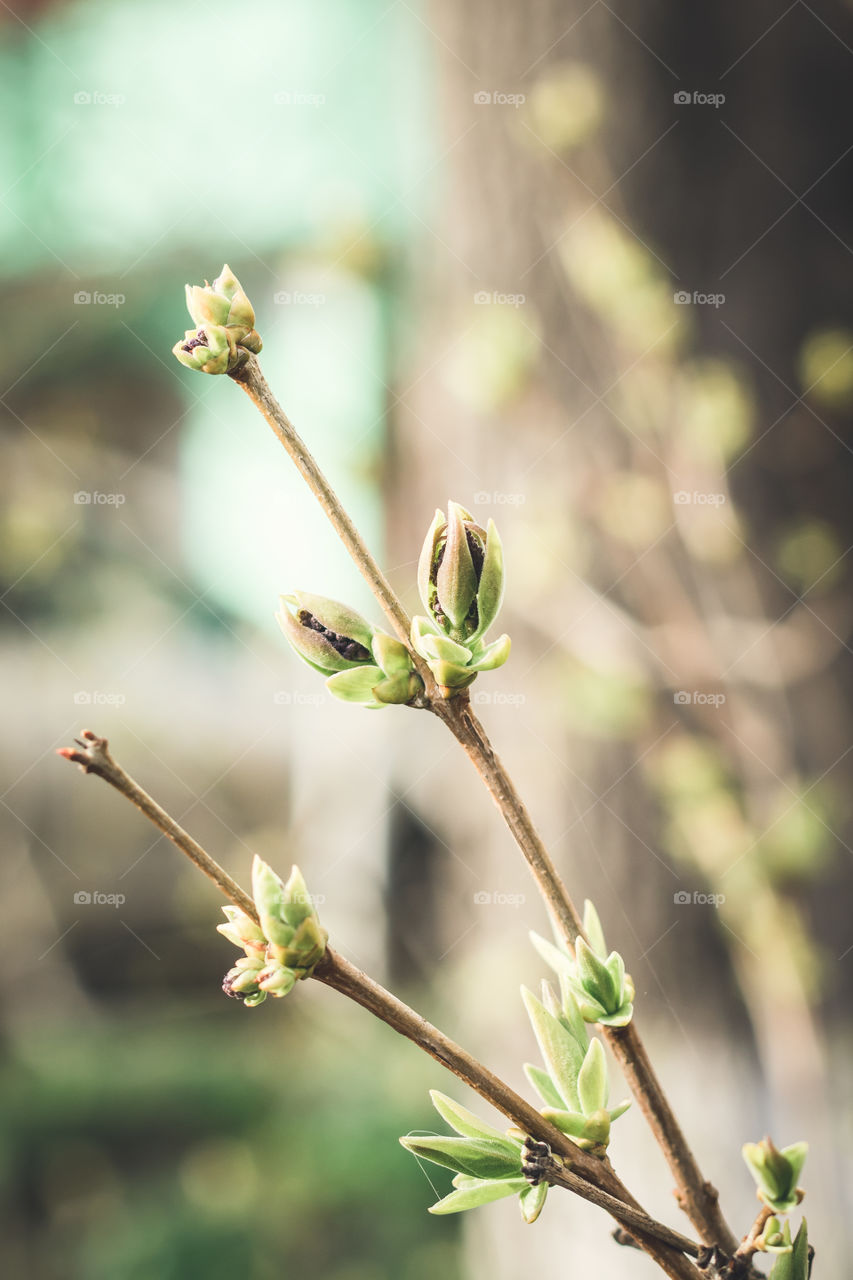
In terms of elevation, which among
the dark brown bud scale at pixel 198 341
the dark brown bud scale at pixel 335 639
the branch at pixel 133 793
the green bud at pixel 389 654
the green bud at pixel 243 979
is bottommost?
the green bud at pixel 243 979

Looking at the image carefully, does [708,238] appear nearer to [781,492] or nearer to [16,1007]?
[781,492]

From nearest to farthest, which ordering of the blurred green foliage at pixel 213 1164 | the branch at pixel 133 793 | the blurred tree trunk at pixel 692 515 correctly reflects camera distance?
the branch at pixel 133 793 < the blurred tree trunk at pixel 692 515 < the blurred green foliage at pixel 213 1164

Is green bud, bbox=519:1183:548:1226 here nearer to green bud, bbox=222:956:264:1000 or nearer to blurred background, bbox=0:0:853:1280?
green bud, bbox=222:956:264:1000

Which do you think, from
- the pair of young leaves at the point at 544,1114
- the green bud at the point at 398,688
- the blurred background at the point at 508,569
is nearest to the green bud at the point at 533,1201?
the pair of young leaves at the point at 544,1114

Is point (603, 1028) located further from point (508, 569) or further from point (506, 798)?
point (508, 569)

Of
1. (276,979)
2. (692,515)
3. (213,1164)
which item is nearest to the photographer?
(276,979)

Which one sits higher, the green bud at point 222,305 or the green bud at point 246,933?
the green bud at point 222,305

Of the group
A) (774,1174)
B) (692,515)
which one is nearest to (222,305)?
(774,1174)

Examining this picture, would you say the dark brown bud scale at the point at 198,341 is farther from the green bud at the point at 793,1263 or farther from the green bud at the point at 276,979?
the green bud at the point at 793,1263
